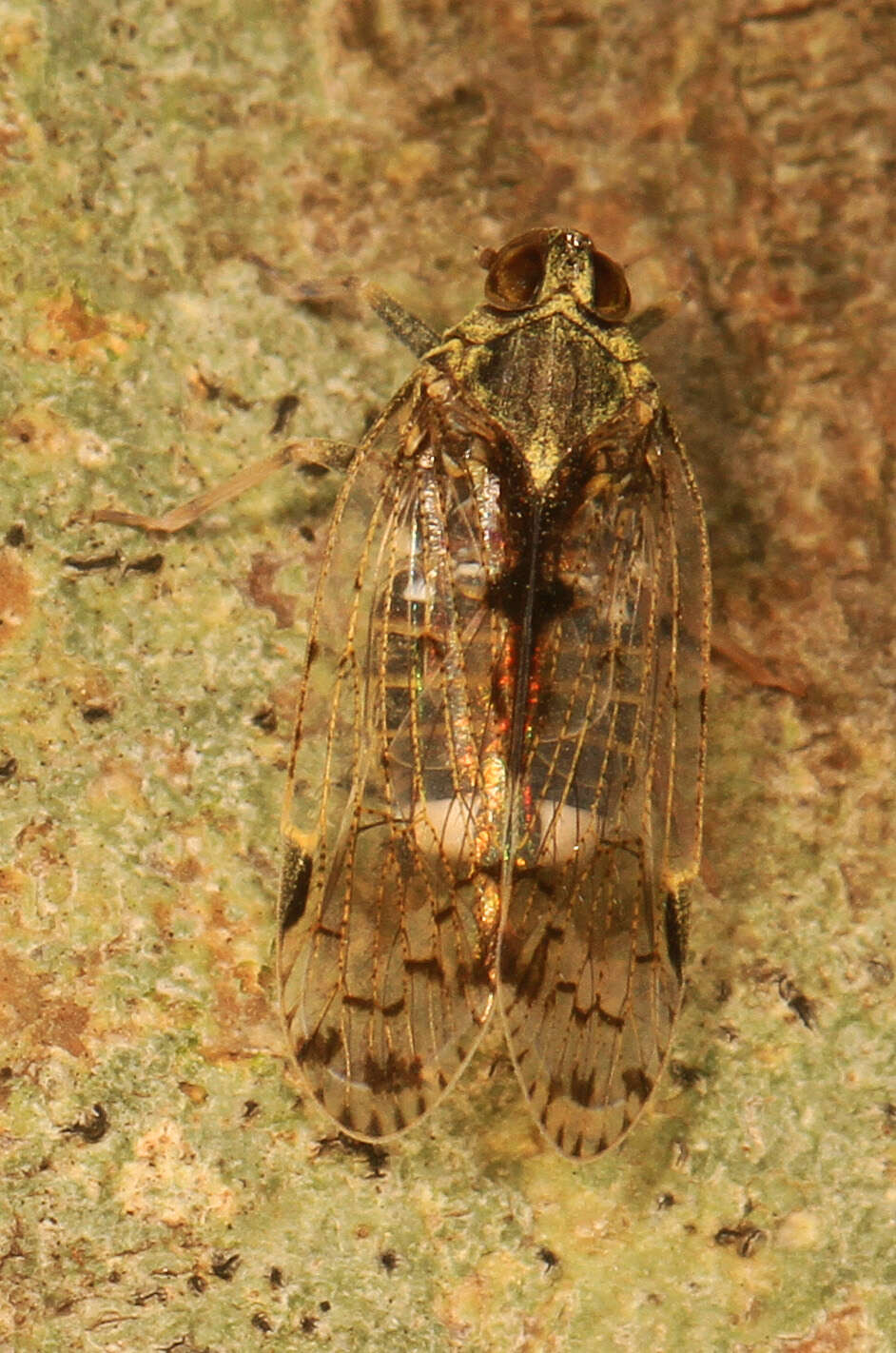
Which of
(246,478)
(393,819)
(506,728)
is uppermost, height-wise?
(246,478)

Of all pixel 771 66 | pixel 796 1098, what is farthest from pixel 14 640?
pixel 771 66

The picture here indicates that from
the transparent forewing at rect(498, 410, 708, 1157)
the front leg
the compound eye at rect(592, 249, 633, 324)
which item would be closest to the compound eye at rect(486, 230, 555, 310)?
the compound eye at rect(592, 249, 633, 324)

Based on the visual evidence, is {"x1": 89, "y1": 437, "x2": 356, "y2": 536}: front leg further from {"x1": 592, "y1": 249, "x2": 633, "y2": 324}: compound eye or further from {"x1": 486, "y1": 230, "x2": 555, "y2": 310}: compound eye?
{"x1": 592, "y1": 249, "x2": 633, "y2": 324}: compound eye

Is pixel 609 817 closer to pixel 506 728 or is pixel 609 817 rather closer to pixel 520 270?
pixel 506 728

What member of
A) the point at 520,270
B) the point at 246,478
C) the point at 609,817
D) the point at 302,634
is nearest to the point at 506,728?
the point at 609,817

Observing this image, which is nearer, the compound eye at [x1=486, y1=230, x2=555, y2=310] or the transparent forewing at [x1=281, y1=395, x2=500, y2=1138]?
the transparent forewing at [x1=281, y1=395, x2=500, y2=1138]

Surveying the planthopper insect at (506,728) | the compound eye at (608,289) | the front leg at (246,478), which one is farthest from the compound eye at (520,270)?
the front leg at (246,478)
